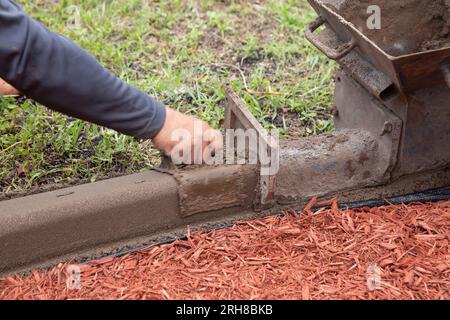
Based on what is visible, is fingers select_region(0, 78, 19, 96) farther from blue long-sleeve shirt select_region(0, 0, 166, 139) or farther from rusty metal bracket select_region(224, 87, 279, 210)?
Result: blue long-sleeve shirt select_region(0, 0, 166, 139)

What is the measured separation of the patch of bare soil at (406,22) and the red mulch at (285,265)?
87 centimetres

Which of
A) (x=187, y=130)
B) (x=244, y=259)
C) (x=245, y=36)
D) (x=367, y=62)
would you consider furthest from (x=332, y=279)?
(x=245, y=36)

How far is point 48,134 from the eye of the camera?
3.70 m

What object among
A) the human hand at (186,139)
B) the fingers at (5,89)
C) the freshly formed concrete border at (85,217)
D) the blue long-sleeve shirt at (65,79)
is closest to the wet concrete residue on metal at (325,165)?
the freshly formed concrete border at (85,217)

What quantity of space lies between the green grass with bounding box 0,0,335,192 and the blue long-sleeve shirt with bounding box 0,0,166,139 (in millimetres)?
1092

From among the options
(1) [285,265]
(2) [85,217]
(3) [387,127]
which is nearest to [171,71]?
(3) [387,127]

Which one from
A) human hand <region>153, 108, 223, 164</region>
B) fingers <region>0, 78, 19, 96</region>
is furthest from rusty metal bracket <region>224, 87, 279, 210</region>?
fingers <region>0, 78, 19, 96</region>

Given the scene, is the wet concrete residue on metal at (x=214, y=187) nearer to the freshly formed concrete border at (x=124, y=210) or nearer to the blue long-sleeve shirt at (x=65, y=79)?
the freshly formed concrete border at (x=124, y=210)

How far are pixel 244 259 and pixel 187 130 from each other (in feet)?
1.94

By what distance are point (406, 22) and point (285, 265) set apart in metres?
1.40

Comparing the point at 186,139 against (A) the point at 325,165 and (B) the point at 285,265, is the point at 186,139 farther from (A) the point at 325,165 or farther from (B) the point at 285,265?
(A) the point at 325,165

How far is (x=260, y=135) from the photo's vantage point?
9.23 ft
